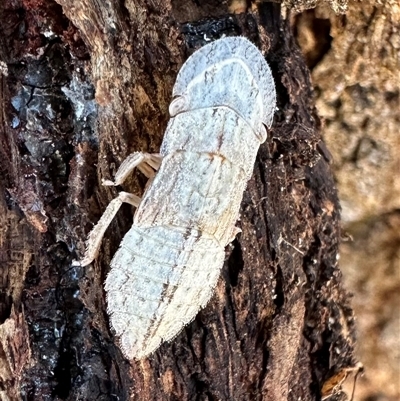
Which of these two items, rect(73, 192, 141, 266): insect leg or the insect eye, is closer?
rect(73, 192, 141, 266): insect leg

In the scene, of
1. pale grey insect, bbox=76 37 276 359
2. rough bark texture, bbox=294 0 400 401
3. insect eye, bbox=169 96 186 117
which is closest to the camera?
pale grey insect, bbox=76 37 276 359

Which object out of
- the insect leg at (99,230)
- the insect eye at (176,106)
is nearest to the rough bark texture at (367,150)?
the insect eye at (176,106)

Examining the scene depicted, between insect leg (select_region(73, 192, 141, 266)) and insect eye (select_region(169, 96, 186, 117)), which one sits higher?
insect eye (select_region(169, 96, 186, 117))

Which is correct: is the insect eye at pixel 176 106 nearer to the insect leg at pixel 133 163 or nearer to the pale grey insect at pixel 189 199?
the pale grey insect at pixel 189 199

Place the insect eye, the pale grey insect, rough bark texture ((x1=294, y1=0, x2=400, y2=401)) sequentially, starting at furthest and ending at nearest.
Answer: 1. rough bark texture ((x1=294, y1=0, x2=400, y2=401))
2. the insect eye
3. the pale grey insect

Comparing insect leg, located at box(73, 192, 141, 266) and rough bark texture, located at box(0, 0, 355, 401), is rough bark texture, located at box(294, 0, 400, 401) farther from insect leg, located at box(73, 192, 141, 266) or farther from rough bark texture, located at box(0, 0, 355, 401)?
insect leg, located at box(73, 192, 141, 266)

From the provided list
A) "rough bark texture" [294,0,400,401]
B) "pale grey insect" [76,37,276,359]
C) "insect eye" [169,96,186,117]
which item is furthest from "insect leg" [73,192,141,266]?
"rough bark texture" [294,0,400,401]

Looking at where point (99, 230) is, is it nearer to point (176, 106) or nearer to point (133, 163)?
point (133, 163)

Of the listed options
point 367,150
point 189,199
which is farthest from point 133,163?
point 367,150
